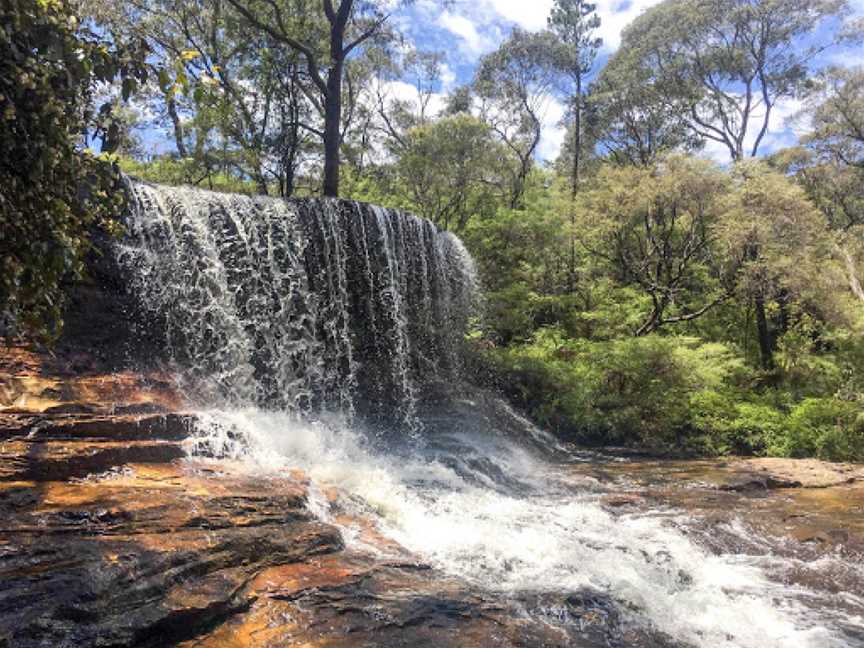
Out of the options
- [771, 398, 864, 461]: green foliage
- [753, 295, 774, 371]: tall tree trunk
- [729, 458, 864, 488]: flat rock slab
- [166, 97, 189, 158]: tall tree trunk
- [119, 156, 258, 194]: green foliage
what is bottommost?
[729, 458, 864, 488]: flat rock slab

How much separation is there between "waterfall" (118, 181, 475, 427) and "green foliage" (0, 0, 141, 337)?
6.05 meters

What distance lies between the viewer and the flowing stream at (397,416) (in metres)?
5.22

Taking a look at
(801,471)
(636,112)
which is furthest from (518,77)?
(801,471)

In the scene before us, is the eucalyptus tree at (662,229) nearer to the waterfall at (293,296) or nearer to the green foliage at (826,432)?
the green foliage at (826,432)

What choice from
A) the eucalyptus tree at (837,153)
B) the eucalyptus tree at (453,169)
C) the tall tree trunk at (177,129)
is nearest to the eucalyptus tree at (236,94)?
the tall tree trunk at (177,129)

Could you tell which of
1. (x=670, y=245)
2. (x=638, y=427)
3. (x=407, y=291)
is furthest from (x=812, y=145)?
(x=407, y=291)

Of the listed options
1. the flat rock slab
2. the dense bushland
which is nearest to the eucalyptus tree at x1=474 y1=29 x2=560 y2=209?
the dense bushland

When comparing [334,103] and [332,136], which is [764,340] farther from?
[334,103]

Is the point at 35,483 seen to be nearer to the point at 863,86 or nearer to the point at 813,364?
the point at 813,364

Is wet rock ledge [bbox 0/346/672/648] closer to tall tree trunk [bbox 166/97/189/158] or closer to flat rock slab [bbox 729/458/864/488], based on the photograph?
flat rock slab [bbox 729/458/864/488]

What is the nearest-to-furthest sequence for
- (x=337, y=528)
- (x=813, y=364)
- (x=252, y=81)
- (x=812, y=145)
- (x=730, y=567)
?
1. (x=337, y=528)
2. (x=730, y=567)
3. (x=813, y=364)
4. (x=252, y=81)
5. (x=812, y=145)

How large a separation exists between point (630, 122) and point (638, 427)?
1766 cm

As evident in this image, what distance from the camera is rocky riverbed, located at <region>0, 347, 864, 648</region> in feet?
11.4

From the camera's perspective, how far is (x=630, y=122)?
86.1 feet
